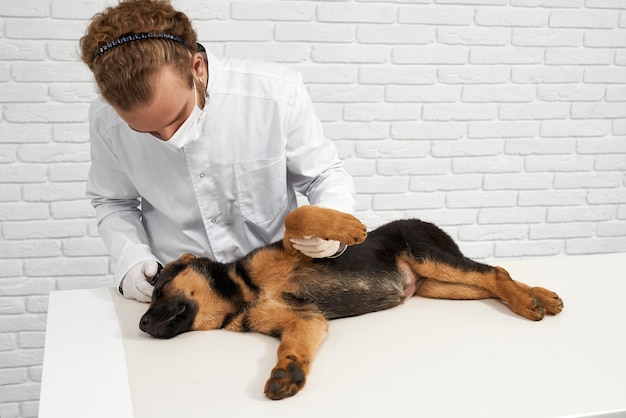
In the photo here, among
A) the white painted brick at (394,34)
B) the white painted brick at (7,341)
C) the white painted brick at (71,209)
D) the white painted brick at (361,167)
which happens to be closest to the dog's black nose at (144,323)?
the white painted brick at (71,209)

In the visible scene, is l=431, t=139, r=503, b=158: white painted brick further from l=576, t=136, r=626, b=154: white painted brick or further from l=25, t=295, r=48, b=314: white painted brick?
l=25, t=295, r=48, b=314: white painted brick

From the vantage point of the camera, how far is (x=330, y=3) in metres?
2.82

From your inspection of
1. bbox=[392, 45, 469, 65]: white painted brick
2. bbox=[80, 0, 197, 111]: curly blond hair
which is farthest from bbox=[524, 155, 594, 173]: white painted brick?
bbox=[80, 0, 197, 111]: curly blond hair

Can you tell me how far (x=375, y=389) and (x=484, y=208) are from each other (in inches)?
88.8

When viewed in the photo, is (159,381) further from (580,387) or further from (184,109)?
(580,387)

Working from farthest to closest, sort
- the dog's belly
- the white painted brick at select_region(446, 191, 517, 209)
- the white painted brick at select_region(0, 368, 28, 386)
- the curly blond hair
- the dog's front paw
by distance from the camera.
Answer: the white painted brick at select_region(446, 191, 517, 209) → the white painted brick at select_region(0, 368, 28, 386) → the dog's belly → the curly blond hair → the dog's front paw

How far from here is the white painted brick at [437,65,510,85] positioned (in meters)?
3.05

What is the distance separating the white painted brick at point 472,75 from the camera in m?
3.05

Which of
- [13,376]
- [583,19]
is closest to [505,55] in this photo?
[583,19]

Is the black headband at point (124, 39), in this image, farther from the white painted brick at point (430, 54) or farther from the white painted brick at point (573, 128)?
the white painted brick at point (573, 128)

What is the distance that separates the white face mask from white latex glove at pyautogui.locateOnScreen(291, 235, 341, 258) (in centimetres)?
38

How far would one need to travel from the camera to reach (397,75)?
2980 millimetres

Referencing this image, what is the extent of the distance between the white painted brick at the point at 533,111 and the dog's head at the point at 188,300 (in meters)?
2.13

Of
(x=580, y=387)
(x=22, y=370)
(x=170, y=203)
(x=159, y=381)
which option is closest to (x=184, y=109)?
(x=170, y=203)
